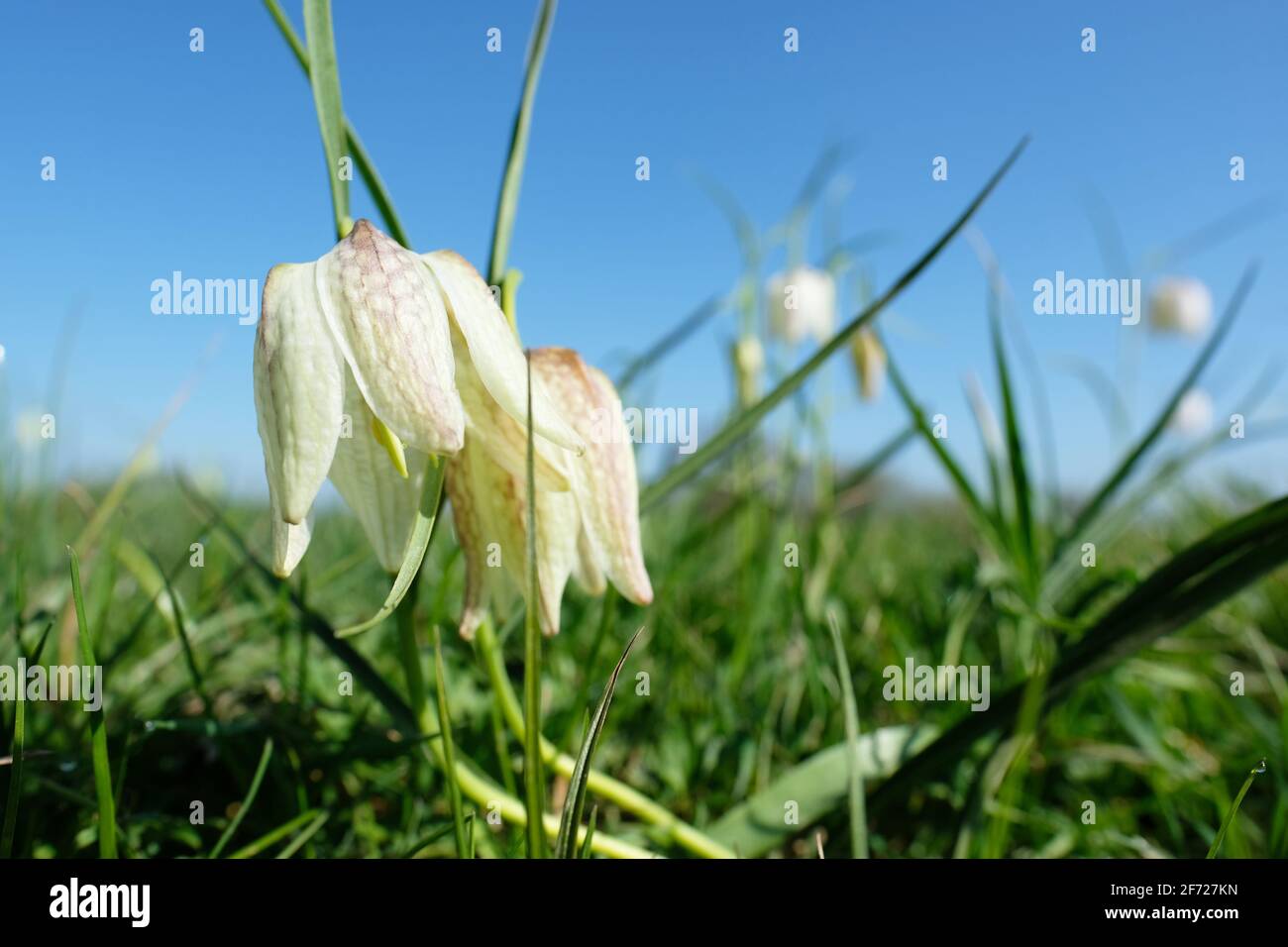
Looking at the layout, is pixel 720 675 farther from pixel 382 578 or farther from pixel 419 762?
pixel 382 578

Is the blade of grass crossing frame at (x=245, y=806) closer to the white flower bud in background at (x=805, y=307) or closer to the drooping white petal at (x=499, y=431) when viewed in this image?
the drooping white petal at (x=499, y=431)

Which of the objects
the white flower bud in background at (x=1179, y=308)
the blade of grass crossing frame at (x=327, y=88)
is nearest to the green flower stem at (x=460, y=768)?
the blade of grass crossing frame at (x=327, y=88)

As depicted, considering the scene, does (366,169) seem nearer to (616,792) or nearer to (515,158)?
(515,158)

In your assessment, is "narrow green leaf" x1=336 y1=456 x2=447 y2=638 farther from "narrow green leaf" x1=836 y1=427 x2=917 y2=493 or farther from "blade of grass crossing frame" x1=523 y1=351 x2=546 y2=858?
"narrow green leaf" x1=836 y1=427 x2=917 y2=493

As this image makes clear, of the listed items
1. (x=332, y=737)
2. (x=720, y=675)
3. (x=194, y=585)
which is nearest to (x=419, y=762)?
(x=332, y=737)

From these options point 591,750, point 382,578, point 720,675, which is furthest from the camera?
point 382,578

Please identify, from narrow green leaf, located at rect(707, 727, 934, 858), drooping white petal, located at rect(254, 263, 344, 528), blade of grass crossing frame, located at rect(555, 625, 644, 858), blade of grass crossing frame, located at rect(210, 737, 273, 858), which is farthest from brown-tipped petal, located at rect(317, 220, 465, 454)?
narrow green leaf, located at rect(707, 727, 934, 858)

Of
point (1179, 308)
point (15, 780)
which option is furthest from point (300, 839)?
point (1179, 308)
